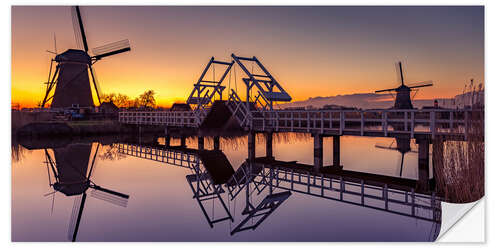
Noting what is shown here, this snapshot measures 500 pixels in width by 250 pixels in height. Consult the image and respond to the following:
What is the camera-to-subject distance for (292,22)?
10492 mm

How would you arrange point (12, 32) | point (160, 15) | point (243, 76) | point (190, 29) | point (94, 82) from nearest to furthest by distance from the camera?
point (12, 32) → point (160, 15) → point (190, 29) → point (243, 76) → point (94, 82)

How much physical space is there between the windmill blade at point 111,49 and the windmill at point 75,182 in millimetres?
10168

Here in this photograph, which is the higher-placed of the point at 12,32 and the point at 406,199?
the point at 12,32

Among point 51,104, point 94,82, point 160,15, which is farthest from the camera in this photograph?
point 94,82

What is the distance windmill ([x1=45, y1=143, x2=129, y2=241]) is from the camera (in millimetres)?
8844

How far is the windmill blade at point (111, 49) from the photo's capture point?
85.9 ft

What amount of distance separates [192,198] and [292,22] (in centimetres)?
593

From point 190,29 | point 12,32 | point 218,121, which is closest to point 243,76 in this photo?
point 218,121

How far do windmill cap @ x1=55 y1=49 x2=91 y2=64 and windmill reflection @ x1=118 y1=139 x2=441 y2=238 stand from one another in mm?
22423

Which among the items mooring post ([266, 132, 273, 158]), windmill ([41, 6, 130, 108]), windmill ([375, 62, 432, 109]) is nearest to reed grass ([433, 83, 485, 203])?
mooring post ([266, 132, 273, 158])

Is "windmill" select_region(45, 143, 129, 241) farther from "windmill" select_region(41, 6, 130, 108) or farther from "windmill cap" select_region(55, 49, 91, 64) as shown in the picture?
"windmill cap" select_region(55, 49, 91, 64)

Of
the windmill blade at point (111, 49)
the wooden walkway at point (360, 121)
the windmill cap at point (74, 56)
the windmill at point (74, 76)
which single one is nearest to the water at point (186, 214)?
the wooden walkway at point (360, 121)

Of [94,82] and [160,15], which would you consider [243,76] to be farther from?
[94,82]
